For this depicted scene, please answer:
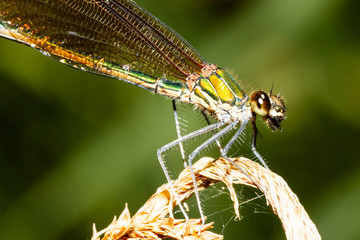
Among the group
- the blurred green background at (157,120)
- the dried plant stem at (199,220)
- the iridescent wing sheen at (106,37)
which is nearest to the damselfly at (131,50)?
the iridescent wing sheen at (106,37)

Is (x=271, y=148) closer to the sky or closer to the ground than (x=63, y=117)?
closer to the ground

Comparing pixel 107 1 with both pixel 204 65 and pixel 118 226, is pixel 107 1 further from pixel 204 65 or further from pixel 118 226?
pixel 118 226

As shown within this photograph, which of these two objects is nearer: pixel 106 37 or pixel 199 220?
pixel 199 220

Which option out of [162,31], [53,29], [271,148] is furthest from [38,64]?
[271,148]

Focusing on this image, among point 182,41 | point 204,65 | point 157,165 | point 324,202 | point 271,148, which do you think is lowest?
point 324,202

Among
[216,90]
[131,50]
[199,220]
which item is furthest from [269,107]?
[199,220]

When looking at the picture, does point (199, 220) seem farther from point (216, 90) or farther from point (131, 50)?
point (131, 50)
